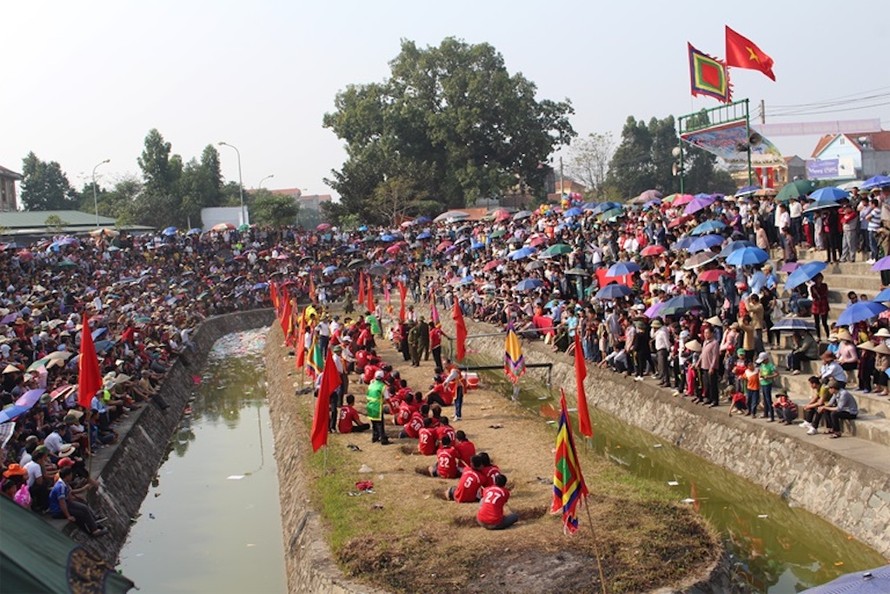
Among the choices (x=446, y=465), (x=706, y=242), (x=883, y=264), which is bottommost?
(x=446, y=465)

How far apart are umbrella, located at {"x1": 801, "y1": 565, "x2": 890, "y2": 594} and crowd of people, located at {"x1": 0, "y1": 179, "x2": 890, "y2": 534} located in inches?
259

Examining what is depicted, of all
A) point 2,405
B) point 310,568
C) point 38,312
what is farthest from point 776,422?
point 38,312

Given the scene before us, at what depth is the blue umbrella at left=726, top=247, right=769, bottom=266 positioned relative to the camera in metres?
20.3

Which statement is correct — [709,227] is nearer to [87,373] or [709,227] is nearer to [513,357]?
[513,357]

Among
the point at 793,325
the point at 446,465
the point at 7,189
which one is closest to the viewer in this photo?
the point at 446,465

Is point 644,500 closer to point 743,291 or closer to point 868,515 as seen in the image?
point 868,515

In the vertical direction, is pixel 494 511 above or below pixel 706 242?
below

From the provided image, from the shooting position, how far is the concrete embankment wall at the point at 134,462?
15.9 metres

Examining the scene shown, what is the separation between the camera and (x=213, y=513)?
61.1 feet

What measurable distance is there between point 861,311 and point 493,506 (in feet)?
24.4

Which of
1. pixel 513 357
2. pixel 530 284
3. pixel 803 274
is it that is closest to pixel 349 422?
pixel 513 357

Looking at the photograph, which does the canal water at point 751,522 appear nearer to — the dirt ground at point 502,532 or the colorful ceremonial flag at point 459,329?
the dirt ground at point 502,532

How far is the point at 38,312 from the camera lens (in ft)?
94.5

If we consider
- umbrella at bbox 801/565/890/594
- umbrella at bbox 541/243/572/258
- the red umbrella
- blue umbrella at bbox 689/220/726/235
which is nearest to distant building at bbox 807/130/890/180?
umbrella at bbox 541/243/572/258
